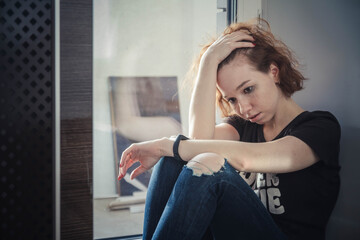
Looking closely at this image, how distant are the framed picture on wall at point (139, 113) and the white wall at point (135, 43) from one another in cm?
4

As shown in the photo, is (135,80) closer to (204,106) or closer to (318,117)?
(204,106)

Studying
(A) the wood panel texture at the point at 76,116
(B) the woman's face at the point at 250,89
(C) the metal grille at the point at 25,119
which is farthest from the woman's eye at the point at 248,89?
(C) the metal grille at the point at 25,119

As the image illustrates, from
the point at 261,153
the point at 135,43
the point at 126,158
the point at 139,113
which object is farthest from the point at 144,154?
the point at 135,43

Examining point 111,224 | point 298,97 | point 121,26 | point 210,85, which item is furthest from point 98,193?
point 298,97

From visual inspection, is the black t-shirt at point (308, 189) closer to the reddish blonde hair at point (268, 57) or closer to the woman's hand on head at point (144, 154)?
the reddish blonde hair at point (268, 57)

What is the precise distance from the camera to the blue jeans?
0.86 metres

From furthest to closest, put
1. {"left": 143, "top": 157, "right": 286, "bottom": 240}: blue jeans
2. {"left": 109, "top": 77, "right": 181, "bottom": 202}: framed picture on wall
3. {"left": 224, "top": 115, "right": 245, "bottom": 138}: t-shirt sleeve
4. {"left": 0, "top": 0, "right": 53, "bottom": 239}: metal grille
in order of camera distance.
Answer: {"left": 109, "top": 77, "right": 181, "bottom": 202}: framed picture on wall, {"left": 224, "top": 115, "right": 245, "bottom": 138}: t-shirt sleeve, {"left": 0, "top": 0, "right": 53, "bottom": 239}: metal grille, {"left": 143, "top": 157, "right": 286, "bottom": 240}: blue jeans

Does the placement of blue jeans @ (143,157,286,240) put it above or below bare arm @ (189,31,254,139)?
below

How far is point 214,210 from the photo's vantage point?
901 mm

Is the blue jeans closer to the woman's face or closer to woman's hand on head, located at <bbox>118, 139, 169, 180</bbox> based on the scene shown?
woman's hand on head, located at <bbox>118, 139, 169, 180</bbox>

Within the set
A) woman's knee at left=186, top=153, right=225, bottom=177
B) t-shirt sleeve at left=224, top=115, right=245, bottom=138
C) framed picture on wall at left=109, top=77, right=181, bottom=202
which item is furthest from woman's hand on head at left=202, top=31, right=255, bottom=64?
framed picture on wall at left=109, top=77, right=181, bottom=202

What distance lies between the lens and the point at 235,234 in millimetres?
936

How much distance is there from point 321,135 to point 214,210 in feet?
1.35

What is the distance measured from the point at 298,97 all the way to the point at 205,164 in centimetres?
74
